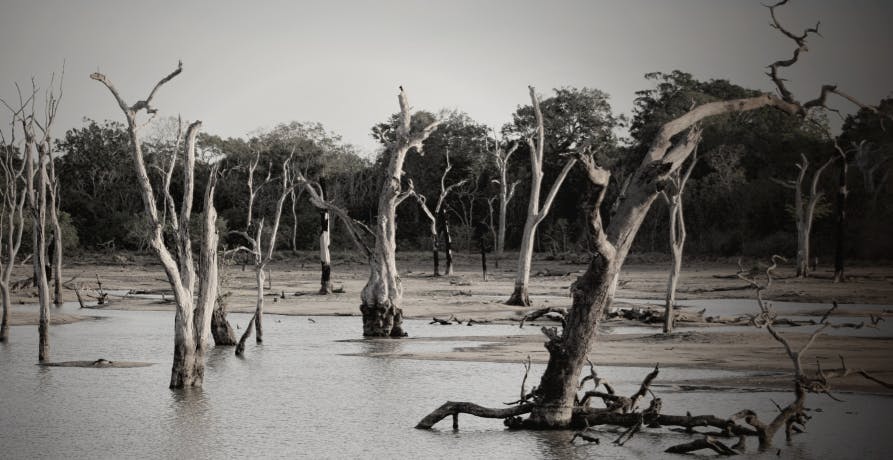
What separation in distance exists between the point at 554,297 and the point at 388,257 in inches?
561

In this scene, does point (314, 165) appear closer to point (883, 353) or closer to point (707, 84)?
point (707, 84)

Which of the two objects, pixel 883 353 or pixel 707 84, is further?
pixel 707 84

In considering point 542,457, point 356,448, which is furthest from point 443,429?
point 542,457

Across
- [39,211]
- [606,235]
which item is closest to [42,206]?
[39,211]

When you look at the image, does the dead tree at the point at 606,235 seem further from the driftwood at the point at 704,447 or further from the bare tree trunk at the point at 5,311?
the bare tree trunk at the point at 5,311

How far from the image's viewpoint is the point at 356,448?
15.0m

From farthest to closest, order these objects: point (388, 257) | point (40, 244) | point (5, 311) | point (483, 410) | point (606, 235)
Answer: point (388, 257) → point (5, 311) → point (40, 244) → point (483, 410) → point (606, 235)

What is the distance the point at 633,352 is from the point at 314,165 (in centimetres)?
5614

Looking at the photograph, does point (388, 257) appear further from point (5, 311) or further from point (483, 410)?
point (483, 410)

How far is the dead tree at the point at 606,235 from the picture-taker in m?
11.8

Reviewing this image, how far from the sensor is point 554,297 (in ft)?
128

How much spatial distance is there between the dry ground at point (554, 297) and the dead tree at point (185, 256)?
644cm

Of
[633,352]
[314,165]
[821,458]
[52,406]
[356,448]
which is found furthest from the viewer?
[314,165]

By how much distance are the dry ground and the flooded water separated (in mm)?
1579
